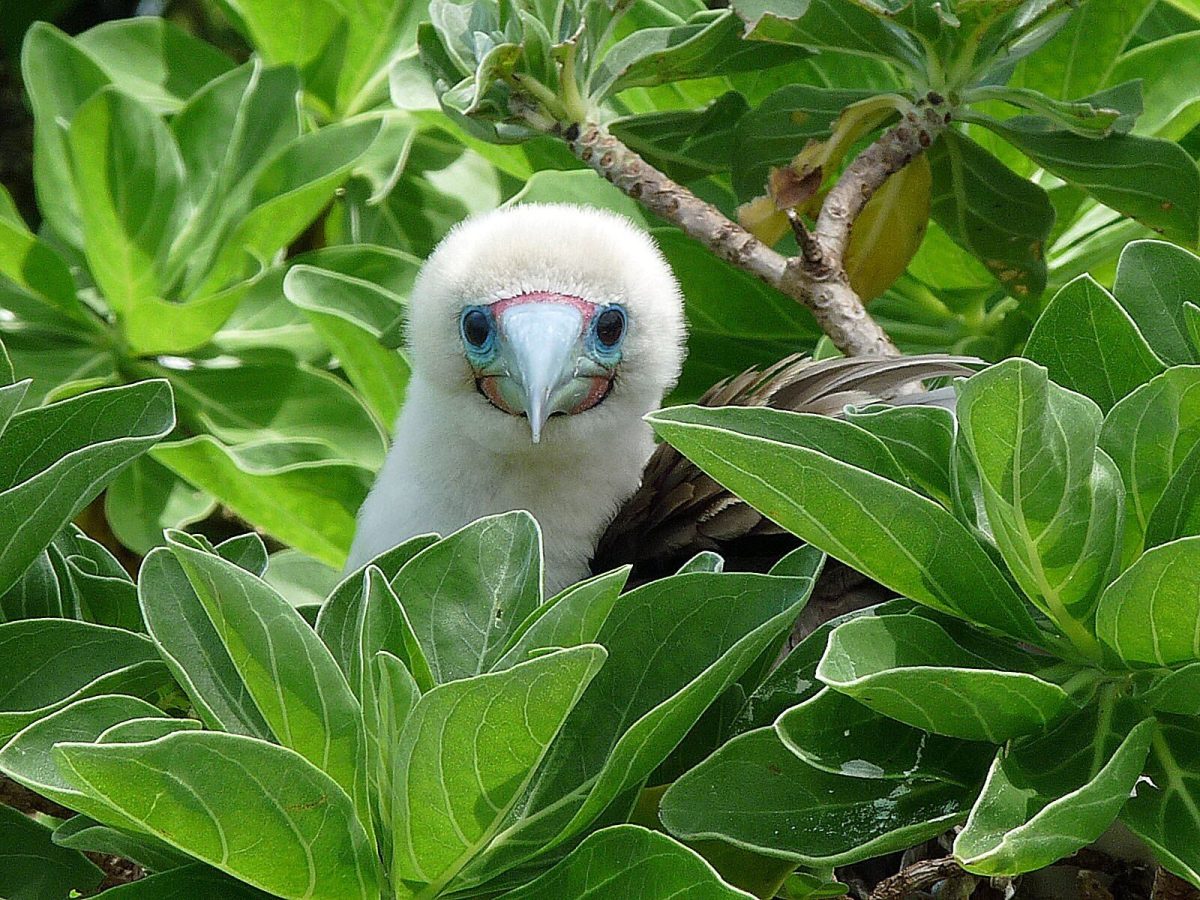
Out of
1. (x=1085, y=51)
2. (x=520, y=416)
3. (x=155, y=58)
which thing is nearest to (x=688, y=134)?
(x=520, y=416)

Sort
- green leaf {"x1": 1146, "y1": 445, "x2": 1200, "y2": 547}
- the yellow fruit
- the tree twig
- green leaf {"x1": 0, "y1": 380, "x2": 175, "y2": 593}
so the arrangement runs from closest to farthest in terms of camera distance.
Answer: green leaf {"x1": 1146, "y1": 445, "x2": 1200, "y2": 547} → the tree twig → green leaf {"x1": 0, "y1": 380, "x2": 175, "y2": 593} → the yellow fruit

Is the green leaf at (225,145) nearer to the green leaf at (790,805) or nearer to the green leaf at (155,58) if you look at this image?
the green leaf at (155,58)

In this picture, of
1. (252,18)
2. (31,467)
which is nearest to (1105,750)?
(31,467)

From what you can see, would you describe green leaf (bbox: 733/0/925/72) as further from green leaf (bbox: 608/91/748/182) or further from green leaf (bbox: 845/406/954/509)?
green leaf (bbox: 845/406/954/509)

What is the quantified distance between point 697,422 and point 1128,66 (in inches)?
42.3

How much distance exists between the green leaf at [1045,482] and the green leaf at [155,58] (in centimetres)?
166

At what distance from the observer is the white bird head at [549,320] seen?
1590 mm

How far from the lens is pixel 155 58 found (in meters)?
2.23

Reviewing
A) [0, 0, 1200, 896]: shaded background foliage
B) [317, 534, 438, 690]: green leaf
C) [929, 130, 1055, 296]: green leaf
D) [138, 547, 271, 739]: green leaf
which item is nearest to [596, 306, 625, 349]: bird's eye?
[0, 0, 1200, 896]: shaded background foliage

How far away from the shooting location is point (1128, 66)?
5.47 ft

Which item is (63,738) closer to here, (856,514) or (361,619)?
(361,619)

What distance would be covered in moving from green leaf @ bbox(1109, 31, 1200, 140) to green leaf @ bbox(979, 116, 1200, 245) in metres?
0.26

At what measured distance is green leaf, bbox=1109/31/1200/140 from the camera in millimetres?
1615

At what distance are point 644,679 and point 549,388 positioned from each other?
639 mm
